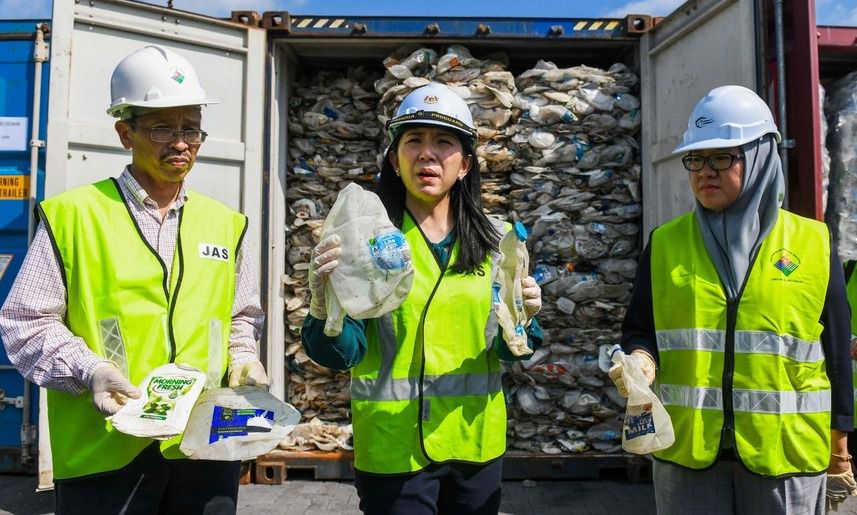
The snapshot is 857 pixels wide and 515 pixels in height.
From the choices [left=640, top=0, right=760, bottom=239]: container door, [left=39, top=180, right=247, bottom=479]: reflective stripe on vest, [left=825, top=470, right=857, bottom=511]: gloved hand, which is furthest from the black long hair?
[left=640, top=0, right=760, bottom=239]: container door

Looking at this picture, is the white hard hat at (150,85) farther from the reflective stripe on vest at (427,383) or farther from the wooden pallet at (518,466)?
the wooden pallet at (518,466)

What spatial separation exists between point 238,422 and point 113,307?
448 mm

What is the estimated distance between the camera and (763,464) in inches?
75.2

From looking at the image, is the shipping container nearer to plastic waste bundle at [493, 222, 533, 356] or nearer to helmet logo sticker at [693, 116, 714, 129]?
helmet logo sticker at [693, 116, 714, 129]

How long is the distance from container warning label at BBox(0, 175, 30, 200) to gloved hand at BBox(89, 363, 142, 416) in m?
2.75

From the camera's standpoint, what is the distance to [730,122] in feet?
6.67

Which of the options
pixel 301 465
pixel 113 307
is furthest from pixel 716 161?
pixel 301 465

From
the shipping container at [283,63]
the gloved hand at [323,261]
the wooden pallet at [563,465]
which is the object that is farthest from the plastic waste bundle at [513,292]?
the wooden pallet at [563,465]

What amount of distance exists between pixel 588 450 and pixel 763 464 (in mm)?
2394

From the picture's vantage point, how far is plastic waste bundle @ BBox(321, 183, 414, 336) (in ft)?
5.82

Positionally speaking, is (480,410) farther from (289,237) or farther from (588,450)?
(289,237)

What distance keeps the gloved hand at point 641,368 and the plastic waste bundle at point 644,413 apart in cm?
1

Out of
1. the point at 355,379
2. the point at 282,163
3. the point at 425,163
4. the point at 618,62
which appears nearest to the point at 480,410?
the point at 355,379

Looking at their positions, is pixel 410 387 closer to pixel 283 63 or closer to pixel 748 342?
pixel 748 342
